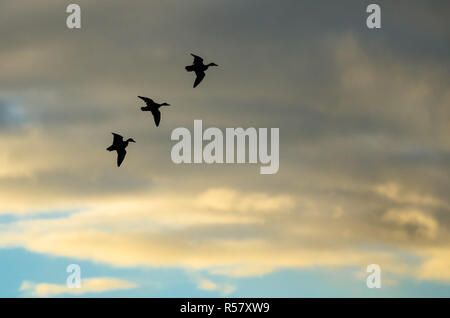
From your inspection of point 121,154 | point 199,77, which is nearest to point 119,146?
point 121,154

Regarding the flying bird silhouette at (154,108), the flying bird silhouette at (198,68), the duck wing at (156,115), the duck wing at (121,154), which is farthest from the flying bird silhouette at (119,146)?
the flying bird silhouette at (198,68)

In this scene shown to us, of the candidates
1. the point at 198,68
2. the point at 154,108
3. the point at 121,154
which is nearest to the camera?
the point at 198,68

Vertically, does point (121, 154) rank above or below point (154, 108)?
below

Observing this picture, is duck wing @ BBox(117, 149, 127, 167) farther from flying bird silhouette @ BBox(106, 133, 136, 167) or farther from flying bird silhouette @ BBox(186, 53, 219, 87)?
flying bird silhouette @ BBox(186, 53, 219, 87)

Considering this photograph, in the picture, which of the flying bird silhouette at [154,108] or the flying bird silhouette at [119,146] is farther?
the flying bird silhouette at [154,108]

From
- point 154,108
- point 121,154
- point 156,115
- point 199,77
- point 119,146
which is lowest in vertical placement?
point 121,154

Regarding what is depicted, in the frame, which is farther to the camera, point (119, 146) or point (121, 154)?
point (121, 154)

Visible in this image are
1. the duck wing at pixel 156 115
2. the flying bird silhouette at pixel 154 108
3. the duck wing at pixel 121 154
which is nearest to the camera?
the duck wing at pixel 121 154

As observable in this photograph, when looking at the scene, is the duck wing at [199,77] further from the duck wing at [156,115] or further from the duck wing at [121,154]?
the duck wing at [121,154]

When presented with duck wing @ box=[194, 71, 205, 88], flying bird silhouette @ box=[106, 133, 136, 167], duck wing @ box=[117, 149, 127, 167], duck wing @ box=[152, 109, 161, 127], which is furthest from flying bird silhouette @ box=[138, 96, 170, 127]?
duck wing @ box=[194, 71, 205, 88]

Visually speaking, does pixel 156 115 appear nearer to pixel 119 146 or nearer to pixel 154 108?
pixel 154 108

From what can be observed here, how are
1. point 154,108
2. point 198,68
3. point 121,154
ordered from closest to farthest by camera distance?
point 198,68
point 121,154
point 154,108

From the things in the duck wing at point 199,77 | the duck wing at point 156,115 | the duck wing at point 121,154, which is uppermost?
the duck wing at point 199,77
